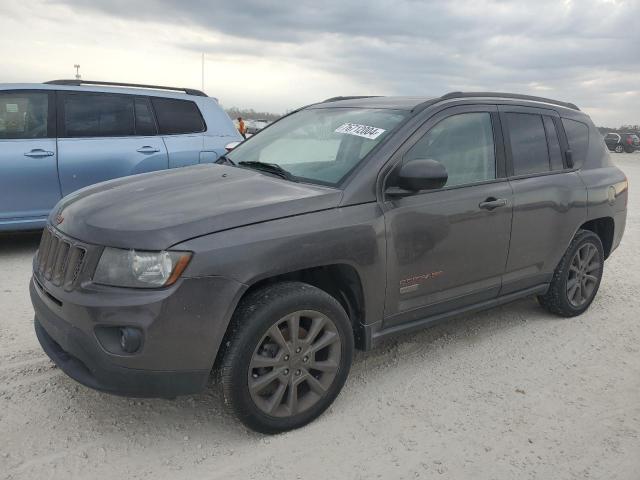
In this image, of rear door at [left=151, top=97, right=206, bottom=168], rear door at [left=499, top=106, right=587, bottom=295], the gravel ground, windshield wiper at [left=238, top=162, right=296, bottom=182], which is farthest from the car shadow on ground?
rear door at [left=151, top=97, right=206, bottom=168]

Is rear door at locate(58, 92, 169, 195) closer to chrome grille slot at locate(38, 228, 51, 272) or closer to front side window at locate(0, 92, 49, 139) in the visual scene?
front side window at locate(0, 92, 49, 139)

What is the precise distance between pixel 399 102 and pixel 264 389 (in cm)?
205

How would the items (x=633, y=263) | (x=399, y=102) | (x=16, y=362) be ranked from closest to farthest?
(x=16, y=362) → (x=399, y=102) → (x=633, y=263)

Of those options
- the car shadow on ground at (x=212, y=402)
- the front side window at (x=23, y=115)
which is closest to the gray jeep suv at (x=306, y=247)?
the car shadow on ground at (x=212, y=402)

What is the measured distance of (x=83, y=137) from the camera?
19.6 ft

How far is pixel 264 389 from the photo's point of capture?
2775 mm

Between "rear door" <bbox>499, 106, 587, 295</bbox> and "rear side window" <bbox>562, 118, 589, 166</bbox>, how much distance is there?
89 millimetres

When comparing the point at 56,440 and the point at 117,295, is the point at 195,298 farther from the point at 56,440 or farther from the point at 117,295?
the point at 56,440

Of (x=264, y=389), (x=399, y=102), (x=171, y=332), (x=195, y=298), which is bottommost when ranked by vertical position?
(x=264, y=389)

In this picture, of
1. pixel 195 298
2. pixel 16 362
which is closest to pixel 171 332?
pixel 195 298

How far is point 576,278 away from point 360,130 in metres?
2.35

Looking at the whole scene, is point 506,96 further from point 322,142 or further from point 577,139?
point 322,142

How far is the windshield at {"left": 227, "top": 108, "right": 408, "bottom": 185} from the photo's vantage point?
3242 mm

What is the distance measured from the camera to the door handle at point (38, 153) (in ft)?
18.4
